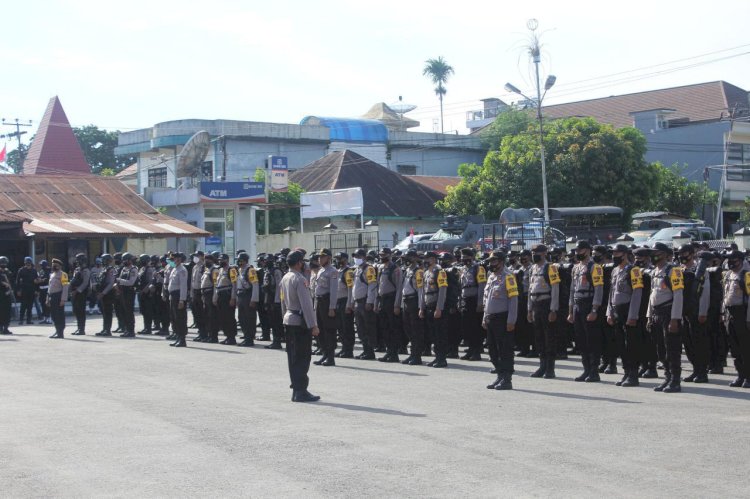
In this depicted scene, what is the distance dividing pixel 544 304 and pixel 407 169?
53.2 metres

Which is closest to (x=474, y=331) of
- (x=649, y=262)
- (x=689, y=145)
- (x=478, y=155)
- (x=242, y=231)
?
(x=649, y=262)

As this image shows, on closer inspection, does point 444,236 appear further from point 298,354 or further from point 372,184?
point 298,354

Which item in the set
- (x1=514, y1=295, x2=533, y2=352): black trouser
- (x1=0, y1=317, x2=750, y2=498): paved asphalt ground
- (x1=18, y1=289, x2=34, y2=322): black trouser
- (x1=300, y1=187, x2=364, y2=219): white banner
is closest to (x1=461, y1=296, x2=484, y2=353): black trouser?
(x1=514, y1=295, x2=533, y2=352): black trouser

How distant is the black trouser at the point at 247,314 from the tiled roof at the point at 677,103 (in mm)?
49558

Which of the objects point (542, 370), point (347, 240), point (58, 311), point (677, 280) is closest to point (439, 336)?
point (542, 370)

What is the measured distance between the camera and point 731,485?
7113 mm

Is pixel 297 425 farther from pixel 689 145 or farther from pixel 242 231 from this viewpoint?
pixel 689 145

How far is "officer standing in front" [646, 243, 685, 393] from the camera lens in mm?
12203

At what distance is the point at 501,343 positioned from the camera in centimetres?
1294

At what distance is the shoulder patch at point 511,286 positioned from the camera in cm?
1306

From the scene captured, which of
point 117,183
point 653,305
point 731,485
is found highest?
point 117,183

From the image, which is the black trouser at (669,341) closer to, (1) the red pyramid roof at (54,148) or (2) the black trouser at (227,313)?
(2) the black trouser at (227,313)

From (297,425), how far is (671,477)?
159 inches

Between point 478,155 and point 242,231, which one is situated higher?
point 478,155
